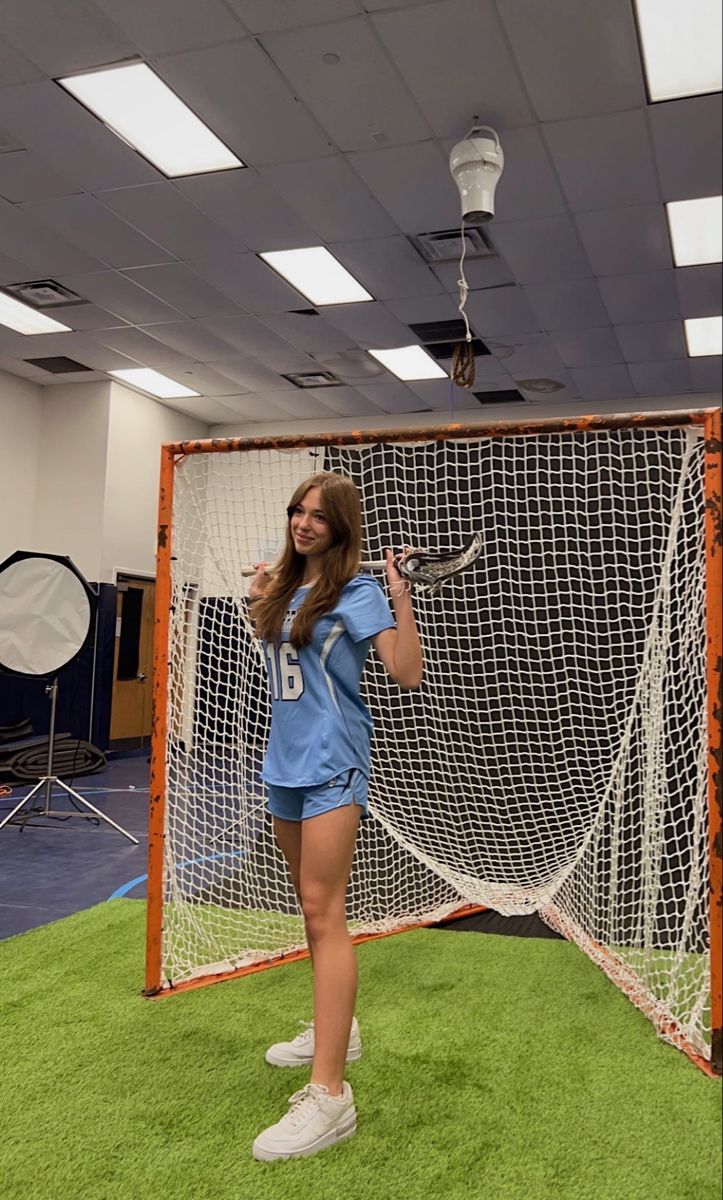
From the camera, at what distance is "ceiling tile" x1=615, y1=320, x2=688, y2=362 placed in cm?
579

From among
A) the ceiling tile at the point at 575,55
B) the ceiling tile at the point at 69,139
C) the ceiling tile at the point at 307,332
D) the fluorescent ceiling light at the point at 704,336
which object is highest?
the ceiling tile at the point at 575,55

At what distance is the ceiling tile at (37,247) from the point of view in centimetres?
467

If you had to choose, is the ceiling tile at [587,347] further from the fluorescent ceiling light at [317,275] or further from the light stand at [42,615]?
the light stand at [42,615]

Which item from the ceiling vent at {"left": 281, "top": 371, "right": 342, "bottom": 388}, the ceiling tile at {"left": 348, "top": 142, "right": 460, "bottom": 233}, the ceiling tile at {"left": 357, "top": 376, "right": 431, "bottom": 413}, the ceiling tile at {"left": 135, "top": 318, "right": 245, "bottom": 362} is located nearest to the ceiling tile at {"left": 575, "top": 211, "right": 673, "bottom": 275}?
the ceiling tile at {"left": 348, "top": 142, "right": 460, "bottom": 233}

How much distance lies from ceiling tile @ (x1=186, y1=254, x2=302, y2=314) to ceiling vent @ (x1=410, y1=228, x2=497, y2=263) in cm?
98

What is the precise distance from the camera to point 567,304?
5.48m

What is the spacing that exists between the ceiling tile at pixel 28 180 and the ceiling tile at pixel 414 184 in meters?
1.52

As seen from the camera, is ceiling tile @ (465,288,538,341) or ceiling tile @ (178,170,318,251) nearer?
ceiling tile @ (178,170,318,251)

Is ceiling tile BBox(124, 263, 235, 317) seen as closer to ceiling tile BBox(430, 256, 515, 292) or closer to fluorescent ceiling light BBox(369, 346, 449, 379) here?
fluorescent ceiling light BBox(369, 346, 449, 379)

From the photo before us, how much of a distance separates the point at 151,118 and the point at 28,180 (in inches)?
36.7

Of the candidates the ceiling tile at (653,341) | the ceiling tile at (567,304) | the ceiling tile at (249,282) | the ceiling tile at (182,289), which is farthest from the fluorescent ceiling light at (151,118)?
the ceiling tile at (653,341)

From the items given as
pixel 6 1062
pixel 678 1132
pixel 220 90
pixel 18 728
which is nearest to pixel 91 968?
pixel 6 1062

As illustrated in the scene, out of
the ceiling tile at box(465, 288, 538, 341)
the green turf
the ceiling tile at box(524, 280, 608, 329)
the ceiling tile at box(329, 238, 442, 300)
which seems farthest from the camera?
the ceiling tile at box(465, 288, 538, 341)

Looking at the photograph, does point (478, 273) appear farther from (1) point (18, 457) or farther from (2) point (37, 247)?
(1) point (18, 457)
